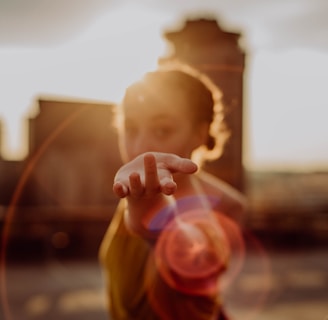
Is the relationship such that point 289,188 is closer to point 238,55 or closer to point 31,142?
point 31,142

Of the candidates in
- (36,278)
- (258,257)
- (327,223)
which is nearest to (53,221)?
(36,278)

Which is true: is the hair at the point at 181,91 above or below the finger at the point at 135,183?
above

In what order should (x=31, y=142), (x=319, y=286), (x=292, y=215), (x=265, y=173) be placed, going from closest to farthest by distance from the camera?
1. (x=319, y=286)
2. (x=292, y=215)
3. (x=31, y=142)
4. (x=265, y=173)

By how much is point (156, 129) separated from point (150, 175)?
0.51 metres

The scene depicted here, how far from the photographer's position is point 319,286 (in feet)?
26.9

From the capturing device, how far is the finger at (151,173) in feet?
2.28

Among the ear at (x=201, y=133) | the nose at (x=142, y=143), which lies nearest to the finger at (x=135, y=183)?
the nose at (x=142, y=143)

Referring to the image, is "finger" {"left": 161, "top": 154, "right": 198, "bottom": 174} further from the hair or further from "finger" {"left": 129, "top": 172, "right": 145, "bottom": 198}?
→ the hair

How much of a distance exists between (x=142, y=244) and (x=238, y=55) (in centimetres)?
276

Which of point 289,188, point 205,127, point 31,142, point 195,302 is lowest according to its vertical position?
point 289,188

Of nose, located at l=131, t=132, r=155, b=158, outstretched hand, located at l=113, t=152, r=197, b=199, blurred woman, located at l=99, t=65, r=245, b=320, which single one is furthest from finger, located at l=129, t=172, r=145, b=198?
nose, located at l=131, t=132, r=155, b=158

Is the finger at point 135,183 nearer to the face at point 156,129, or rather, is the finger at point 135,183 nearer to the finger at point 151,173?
the finger at point 151,173

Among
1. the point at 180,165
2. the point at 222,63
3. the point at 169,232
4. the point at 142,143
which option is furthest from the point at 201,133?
the point at 222,63

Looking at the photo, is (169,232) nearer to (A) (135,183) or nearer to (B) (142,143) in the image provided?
(B) (142,143)
